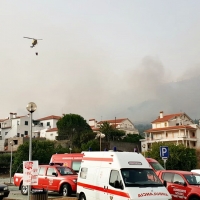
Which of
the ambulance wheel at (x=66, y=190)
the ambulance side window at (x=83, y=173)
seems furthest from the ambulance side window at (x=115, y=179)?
the ambulance wheel at (x=66, y=190)

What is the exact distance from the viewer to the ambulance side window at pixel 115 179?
11.7 m

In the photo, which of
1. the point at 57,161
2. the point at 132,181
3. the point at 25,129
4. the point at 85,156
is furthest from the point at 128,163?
the point at 25,129

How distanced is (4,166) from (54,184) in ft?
131

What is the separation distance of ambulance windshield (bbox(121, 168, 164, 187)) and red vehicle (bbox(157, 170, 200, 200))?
197cm

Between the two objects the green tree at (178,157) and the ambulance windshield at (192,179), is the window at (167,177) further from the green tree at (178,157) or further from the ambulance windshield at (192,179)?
the green tree at (178,157)

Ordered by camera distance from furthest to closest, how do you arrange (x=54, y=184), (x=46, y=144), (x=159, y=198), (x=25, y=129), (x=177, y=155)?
(x=25, y=129) < (x=46, y=144) < (x=177, y=155) < (x=54, y=184) < (x=159, y=198)

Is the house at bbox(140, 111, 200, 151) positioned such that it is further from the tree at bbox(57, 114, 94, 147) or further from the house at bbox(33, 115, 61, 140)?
the house at bbox(33, 115, 61, 140)

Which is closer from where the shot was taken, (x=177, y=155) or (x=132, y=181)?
(x=132, y=181)

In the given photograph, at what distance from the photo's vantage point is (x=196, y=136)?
77938 mm

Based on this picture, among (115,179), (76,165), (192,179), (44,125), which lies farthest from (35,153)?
(44,125)

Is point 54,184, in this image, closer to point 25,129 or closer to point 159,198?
point 159,198

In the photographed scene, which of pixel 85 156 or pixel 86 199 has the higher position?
pixel 85 156

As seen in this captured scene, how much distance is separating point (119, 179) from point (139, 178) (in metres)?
0.77

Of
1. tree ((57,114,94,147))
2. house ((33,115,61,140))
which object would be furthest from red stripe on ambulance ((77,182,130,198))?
house ((33,115,61,140))
